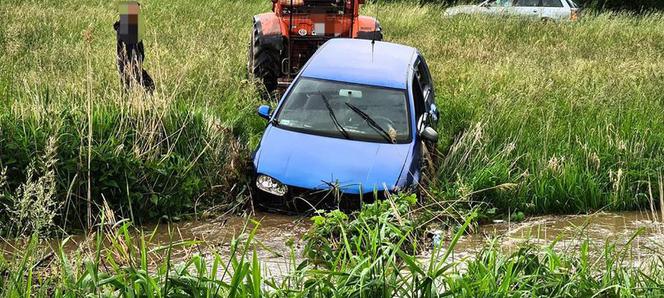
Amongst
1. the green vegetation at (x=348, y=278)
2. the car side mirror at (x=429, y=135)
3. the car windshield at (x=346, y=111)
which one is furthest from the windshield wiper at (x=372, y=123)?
the green vegetation at (x=348, y=278)

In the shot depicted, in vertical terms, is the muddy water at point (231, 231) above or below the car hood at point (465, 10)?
below

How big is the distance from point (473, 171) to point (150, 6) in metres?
13.4

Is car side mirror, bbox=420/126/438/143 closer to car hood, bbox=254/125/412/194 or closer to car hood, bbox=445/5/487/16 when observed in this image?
car hood, bbox=254/125/412/194

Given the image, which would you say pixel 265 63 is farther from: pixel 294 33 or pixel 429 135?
pixel 429 135

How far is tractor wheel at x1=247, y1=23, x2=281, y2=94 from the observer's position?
10.3 meters

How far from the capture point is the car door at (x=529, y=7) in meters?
19.9

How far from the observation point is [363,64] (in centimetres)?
760

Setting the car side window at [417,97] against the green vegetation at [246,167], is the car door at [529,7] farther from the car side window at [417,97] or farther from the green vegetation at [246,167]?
the car side window at [417,97]

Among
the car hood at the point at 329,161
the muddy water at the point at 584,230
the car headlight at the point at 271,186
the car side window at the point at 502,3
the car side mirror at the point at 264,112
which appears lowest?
the muddy water at the point at 584,230

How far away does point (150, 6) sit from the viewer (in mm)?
18500

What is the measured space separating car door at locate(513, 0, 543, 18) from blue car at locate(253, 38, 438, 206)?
12.7m

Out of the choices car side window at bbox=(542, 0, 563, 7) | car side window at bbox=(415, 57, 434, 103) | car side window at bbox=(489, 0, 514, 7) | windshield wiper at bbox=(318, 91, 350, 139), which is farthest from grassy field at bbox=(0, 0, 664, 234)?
car side window at bbox=(542, 0, 563, 7)

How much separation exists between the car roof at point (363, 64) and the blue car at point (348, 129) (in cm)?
1

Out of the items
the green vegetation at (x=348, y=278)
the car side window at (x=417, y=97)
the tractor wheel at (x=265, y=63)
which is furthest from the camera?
the tractor wheel at (x=265, y=63)
